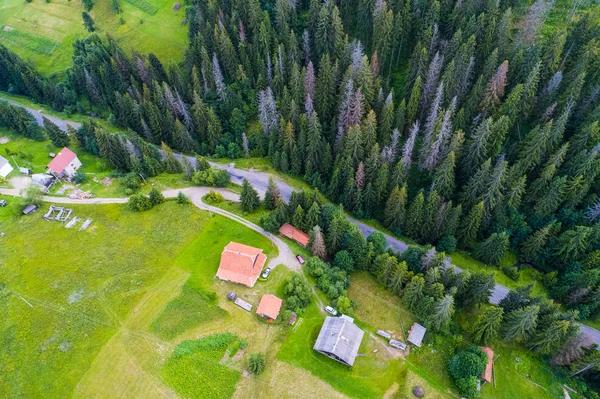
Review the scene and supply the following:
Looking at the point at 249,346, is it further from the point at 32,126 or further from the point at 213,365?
the point at 32,126

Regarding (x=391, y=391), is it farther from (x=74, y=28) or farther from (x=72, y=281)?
(x=74, y=28)

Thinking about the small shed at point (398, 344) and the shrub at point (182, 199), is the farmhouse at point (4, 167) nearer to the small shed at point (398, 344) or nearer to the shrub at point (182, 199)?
the shrub at point (182, 199)

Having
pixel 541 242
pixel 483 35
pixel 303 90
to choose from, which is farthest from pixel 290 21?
pixel 541 242

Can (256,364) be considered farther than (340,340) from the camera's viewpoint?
No

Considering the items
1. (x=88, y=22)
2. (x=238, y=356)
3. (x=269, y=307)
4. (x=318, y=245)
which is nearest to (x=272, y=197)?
(x=318, y=245)

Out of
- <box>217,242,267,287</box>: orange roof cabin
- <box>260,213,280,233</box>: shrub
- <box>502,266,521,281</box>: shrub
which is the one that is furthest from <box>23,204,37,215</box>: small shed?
<box>502,266,521,281</box>: shrub

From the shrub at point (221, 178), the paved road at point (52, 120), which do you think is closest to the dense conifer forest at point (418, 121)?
the paved road at point (52, 120)

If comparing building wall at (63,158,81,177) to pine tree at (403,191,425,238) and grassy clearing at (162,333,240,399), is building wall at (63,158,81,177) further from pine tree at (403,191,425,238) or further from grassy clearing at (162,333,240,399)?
pine tree at (403,191,425,238)
